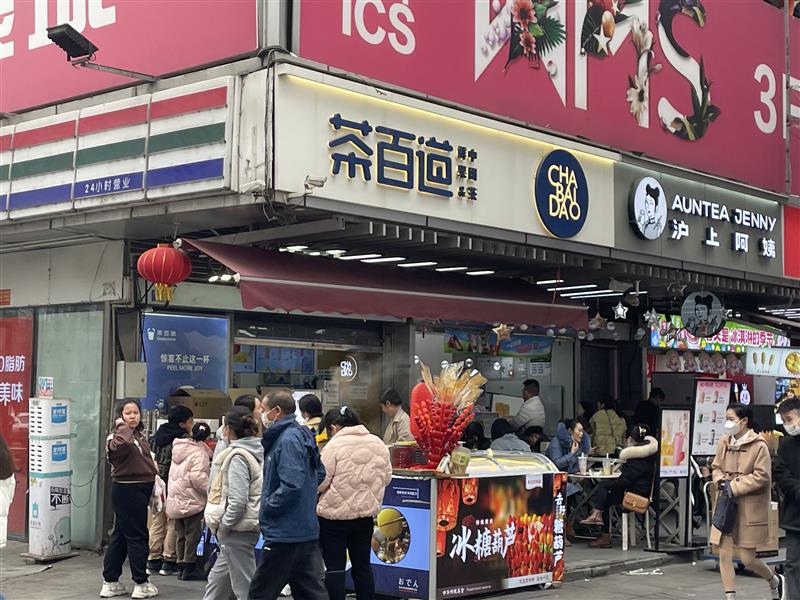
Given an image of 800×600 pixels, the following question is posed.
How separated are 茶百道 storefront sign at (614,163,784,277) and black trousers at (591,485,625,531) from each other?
3.13m

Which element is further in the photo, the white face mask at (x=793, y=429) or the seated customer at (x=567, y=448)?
the seated customer at (x=567, y=448)

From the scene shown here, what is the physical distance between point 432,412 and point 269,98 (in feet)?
10.7

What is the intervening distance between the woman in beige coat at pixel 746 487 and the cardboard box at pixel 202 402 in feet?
18.4

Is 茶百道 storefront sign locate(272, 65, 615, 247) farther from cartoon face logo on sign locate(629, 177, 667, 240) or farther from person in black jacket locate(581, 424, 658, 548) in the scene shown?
person in black jacket locate(581, 424, 658, 548)

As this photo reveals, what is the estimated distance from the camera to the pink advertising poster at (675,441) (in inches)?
516

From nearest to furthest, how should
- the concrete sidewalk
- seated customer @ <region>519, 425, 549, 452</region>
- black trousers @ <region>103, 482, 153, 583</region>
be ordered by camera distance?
1. black trousers @ <region>103, 482, 153, 583</region>
2. the concrete sidewalk
3. seated customer @ <region>519, 425, 549, 452</region>

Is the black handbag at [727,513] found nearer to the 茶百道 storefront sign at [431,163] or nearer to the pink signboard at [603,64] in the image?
the 茶百道 storefront sign at [431,163]

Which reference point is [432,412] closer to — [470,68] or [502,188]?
[502,188]

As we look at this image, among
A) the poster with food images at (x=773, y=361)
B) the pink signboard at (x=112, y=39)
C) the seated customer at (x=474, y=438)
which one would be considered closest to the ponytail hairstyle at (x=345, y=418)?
the pink signboard at (x=112, y=39)

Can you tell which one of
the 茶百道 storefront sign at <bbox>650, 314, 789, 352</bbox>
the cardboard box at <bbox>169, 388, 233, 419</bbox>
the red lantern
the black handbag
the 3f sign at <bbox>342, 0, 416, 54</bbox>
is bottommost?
the black handbag

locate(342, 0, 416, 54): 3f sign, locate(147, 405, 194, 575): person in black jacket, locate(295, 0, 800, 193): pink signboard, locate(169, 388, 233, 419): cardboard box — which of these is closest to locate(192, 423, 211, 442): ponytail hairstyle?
locate(147, 405, 194, 575): person in black jacket

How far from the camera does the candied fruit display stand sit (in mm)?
9625

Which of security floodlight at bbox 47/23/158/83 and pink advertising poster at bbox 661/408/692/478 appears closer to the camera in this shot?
security floodlight at bbox 47/23/158/83

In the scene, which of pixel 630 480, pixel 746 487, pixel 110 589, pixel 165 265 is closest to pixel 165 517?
pixel 110 589
